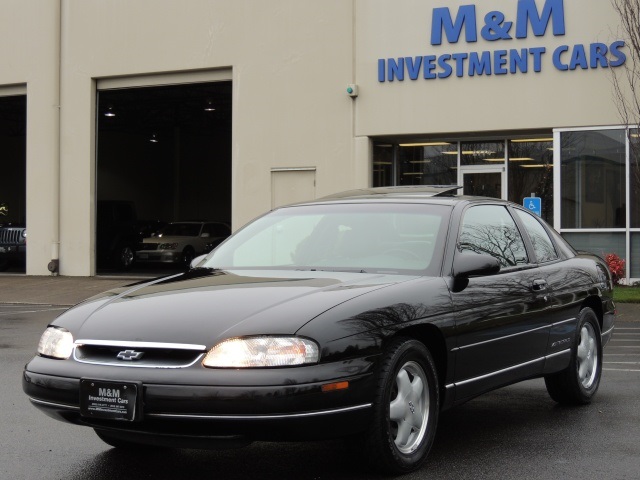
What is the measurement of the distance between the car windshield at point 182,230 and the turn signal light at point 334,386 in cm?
2600

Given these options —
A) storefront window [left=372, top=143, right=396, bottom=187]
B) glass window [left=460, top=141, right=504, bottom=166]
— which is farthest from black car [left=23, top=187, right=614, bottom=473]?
storefront window [left=372, top=143, right=396, bottom=187]

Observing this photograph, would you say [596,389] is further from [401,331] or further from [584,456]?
[401,331]

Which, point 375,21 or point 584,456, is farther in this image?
point 375,21

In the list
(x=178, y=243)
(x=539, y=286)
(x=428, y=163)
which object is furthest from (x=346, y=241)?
(x=178, y=243)

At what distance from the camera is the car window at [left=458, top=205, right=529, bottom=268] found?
6.11 m

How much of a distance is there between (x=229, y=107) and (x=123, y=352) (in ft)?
103

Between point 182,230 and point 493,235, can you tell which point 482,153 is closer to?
point 182,230

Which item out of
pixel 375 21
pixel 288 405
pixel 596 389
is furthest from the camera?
pixel 375 21

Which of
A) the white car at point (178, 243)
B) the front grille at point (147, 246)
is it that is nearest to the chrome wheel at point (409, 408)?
the white car at point (178, 243)

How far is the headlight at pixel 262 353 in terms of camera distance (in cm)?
449

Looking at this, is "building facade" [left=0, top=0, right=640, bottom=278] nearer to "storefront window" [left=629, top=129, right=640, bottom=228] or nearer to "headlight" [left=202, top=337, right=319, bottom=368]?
"storefront window" [left=629, top=129, right=640, bottom=228]

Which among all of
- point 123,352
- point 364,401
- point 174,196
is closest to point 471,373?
point 364,401

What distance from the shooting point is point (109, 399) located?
457cm

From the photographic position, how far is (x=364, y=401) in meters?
4.68
